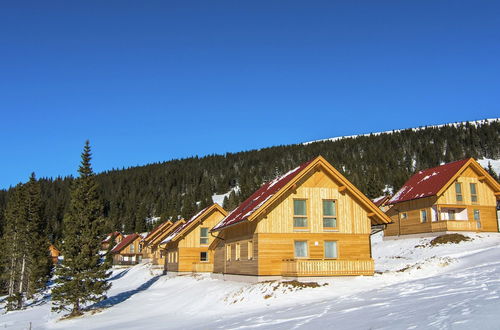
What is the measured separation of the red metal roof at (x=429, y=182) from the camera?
4453 cm

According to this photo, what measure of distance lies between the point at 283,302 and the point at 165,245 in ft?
106

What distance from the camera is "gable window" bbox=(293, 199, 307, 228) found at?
2873 cm

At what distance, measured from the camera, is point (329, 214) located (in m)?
29.3

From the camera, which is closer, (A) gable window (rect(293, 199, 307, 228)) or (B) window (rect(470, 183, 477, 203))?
(A) gable window (rect(293, 199, 307, 228))

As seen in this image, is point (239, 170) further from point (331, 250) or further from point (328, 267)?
point (328, 267)

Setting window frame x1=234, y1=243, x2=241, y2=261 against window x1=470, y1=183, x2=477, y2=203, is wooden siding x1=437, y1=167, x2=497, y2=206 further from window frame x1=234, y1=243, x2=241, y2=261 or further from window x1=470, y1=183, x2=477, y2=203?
window frame x1=234, y1=243, x2=241, y2=261

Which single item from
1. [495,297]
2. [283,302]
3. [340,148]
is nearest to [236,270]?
[283,302]

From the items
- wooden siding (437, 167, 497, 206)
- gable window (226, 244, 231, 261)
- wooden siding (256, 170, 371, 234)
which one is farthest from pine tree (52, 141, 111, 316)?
wooden siding (437, 167, 497, 206)

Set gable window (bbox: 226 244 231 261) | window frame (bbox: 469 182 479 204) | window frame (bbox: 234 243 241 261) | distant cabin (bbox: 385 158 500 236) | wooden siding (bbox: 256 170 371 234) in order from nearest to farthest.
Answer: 1. wooden siding (bbox: 256 170 371 234)
2. window frame (bbox: 234 243 241 261)
3. gable window (bbox: 226 244 231 261)
4. distant cabin (bbox: 385 158 500 236)
5. window frame (bbox: 469 182 479 204)

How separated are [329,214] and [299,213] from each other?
6.68ft

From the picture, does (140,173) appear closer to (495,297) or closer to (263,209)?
(263,209)

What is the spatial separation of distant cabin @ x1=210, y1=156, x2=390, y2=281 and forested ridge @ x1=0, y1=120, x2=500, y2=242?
8509 cm

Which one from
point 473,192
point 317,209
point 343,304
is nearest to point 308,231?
point 317,209

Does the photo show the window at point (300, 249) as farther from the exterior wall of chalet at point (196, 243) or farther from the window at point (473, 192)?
the window at point (473, 192)
